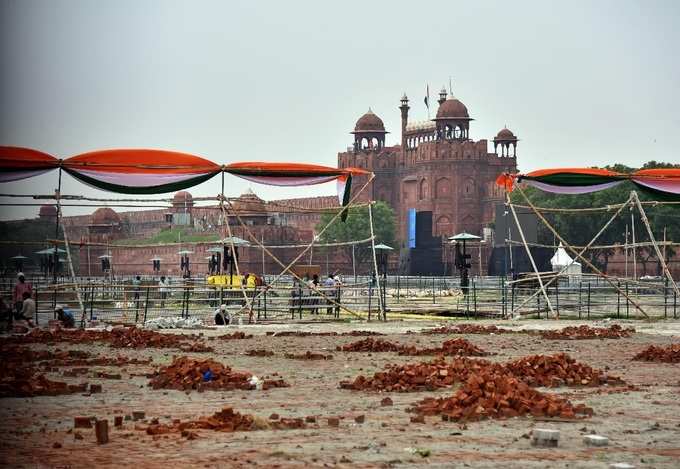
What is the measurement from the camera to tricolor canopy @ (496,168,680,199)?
2545 centimetres

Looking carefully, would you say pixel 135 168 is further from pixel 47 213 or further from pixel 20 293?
pixel 47 213

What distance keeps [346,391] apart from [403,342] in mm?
6907

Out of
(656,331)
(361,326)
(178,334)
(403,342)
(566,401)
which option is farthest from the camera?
(361,326)

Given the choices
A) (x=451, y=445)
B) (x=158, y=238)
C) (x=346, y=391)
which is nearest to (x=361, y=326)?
(x=346, y=391)

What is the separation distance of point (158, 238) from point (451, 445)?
9900 centimetres

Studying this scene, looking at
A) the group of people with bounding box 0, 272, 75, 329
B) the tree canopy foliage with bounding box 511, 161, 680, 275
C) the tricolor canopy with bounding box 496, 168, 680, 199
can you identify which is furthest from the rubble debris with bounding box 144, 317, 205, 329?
the tree canopy foliage with bounding box 511, 161, 680, 275

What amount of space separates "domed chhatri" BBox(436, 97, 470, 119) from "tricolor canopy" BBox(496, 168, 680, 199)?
86.1 m

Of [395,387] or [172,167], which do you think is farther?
[172,167]

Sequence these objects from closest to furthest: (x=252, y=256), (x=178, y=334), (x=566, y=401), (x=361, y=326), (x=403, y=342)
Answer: (x=566, y=401)
(x=403, y=342)
(x=178, y=334)
(x=361, y=326)
(x=252, y=256)

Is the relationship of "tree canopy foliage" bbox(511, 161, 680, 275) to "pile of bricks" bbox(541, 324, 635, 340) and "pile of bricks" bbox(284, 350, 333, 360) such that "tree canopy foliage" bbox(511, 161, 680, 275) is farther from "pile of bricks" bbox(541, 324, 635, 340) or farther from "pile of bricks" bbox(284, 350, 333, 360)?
"pile of bricks" bbox(284, 350, 333, 360)

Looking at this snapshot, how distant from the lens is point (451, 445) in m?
8.41

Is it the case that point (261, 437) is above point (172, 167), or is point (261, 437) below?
below

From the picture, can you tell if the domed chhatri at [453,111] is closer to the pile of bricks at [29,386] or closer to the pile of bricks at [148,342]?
the pile of bricks at [148,342]

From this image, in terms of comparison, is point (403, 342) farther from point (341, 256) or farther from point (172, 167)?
point (341, 256)
